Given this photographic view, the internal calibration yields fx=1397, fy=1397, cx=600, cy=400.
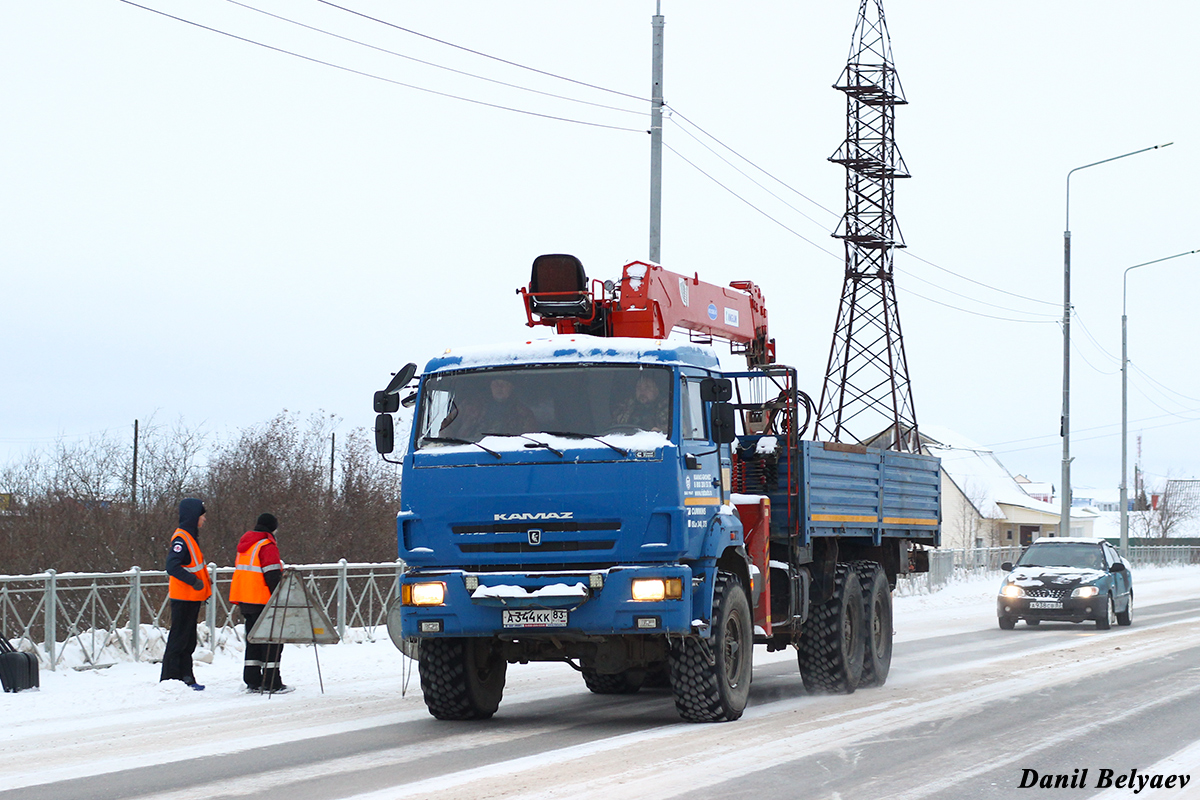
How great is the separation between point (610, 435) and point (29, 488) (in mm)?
20347

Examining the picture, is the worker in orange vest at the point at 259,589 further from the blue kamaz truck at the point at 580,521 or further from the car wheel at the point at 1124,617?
the car wheel at the point at 1124,617

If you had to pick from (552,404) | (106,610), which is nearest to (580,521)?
(552,404)

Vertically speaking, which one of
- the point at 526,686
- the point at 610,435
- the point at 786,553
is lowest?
the point at 526,686

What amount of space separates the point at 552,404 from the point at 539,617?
161 centimetres

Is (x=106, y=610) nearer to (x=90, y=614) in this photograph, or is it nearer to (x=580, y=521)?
(x=90, y=614)

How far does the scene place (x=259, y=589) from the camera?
535 inches

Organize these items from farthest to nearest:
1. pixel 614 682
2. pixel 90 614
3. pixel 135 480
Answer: pixel 135 480
pixel 90 614
pixel 614 682

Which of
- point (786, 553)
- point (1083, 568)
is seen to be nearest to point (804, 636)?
point (786, 553)

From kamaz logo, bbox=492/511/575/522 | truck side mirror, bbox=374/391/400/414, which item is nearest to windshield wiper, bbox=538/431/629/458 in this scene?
kamaz logo, bbox=492/511/575/522

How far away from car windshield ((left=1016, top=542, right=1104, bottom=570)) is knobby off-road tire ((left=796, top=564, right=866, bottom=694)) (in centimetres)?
1136

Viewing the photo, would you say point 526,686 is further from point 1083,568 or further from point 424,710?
point 1083,568

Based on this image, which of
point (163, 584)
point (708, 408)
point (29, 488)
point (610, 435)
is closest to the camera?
point (610, 435)

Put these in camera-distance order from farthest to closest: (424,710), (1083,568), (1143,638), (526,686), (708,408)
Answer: (1083,568), (1143,638), (526,686), (424,710), (708,408)

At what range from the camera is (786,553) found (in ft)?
42.2
